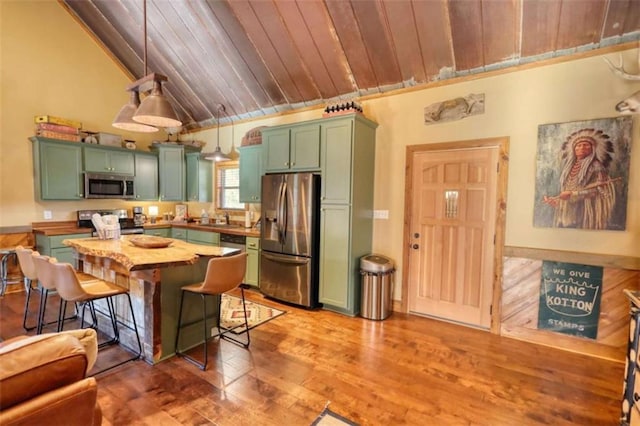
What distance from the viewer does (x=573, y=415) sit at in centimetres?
204

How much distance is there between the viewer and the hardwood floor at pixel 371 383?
6.56 ft

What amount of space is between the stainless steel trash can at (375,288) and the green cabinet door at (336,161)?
858 mm

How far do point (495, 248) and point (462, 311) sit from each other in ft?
2.73

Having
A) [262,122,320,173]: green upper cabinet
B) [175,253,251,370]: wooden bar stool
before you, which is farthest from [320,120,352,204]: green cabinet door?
[175,253,251,370]: wooden bar stool

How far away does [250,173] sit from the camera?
4926 mm

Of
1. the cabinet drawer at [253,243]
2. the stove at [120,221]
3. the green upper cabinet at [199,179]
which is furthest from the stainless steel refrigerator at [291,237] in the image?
the stove at [120,221]

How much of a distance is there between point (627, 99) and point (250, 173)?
4.46 metres

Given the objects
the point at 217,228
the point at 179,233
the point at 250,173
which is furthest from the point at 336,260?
the point at 179,233

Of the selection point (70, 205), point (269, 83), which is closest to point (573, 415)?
point (269, 83)

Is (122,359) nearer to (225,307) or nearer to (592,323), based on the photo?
(225,307)

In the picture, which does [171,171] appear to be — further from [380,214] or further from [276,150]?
[380,214]

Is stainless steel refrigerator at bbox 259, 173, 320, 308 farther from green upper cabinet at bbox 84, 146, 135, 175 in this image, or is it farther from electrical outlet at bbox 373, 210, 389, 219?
green upper cabinet at bbox 84, 146, 135, 175

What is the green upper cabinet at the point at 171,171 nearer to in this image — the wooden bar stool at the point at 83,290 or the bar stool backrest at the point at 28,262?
the bar stool backrest at the point at 28,262

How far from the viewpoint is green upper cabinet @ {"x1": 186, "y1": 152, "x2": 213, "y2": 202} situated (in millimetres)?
5836
